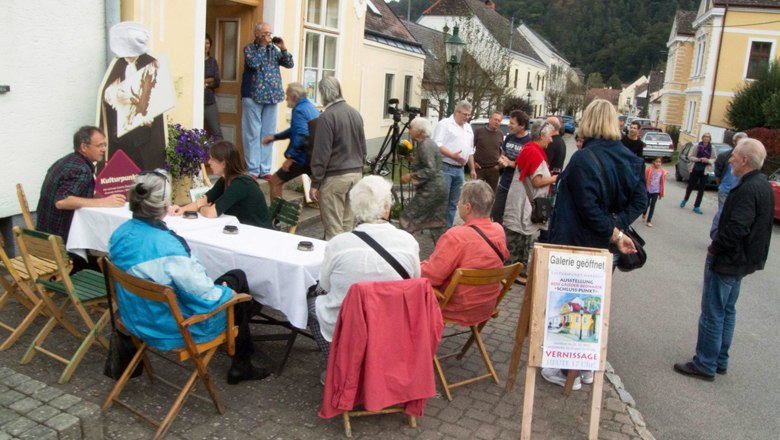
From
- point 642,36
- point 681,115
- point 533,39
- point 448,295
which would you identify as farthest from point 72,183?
point 642,36

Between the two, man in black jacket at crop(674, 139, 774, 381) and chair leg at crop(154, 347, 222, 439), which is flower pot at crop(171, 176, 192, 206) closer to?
chair leg at crop(154, 347, 222, 439)

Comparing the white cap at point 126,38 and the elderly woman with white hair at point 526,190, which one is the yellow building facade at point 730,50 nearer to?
the elderly woman with white hair at point 526,190

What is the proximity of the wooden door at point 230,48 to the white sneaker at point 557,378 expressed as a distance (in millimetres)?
6583

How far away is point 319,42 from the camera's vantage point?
11.1m

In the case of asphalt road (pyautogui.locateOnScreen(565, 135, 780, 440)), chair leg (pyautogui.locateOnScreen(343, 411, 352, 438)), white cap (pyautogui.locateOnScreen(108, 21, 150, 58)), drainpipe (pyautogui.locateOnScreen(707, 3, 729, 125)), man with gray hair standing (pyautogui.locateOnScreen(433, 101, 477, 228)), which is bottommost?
asphalt road (pyautogui.locateOnScreen(565, 135, 780, 440))

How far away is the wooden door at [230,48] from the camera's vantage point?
31.2ft

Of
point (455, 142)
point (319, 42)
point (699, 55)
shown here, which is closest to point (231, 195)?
point (455, 142)

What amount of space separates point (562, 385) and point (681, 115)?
48939 millimetres

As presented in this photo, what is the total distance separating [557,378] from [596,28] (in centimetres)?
11337

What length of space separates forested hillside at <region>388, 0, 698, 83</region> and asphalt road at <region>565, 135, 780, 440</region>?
103 metres

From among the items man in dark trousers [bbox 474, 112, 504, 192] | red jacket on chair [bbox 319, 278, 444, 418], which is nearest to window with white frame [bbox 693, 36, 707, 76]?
man in dark trousers [bbox 474, 112, 504, 192]

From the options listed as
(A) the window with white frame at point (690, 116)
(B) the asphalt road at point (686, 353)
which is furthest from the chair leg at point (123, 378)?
(A) the window with white frame at point (690, 116)

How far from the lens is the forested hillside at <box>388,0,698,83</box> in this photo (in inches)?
4102

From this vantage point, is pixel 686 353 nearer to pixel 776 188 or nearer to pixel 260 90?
pixel 260 90
